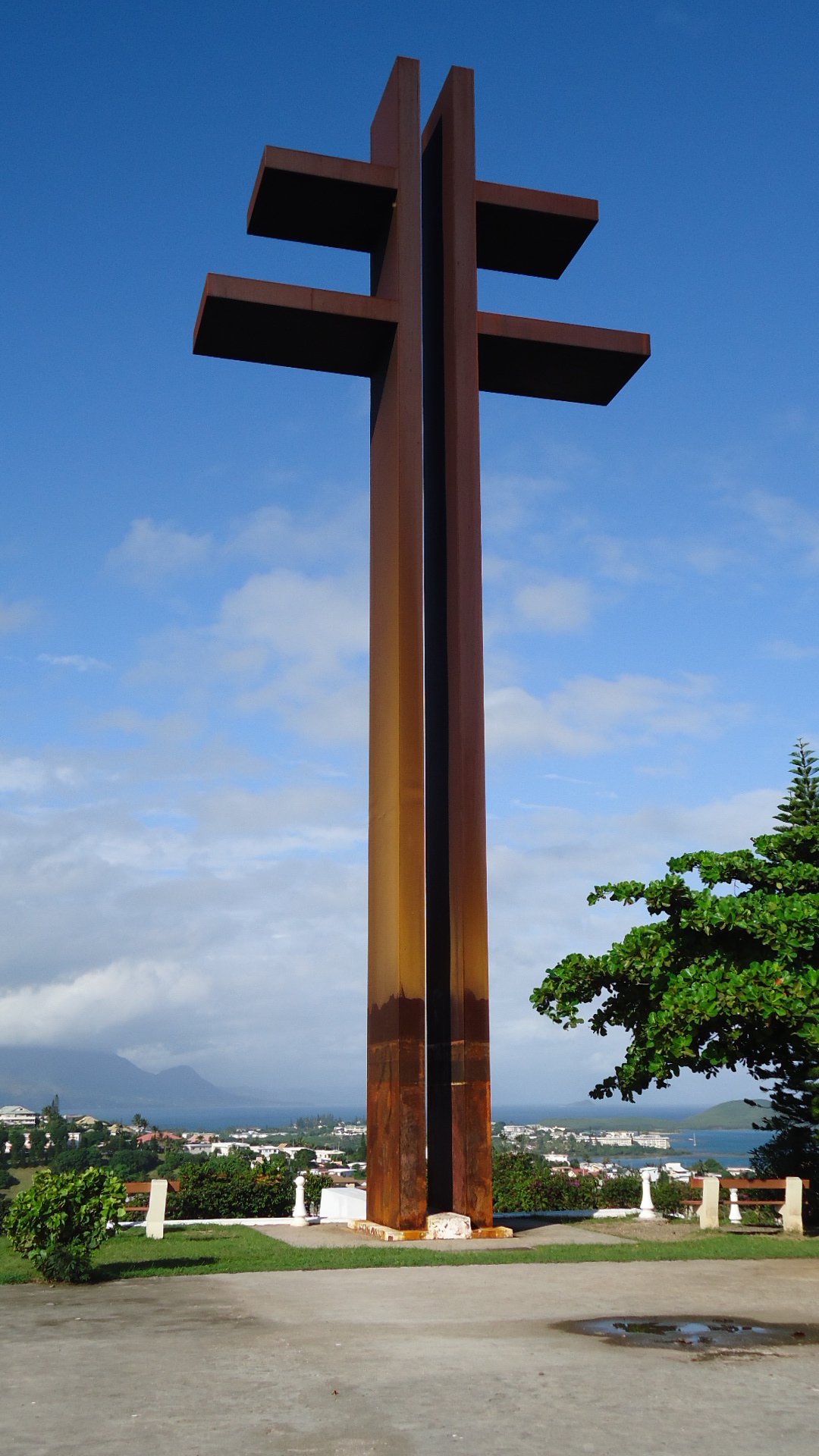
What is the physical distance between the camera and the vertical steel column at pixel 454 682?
18.8 m

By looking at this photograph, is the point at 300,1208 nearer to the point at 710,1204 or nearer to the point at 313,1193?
the point at 313,1193

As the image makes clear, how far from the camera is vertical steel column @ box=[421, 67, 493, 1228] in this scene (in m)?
18.8

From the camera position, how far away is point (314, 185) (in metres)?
21.8

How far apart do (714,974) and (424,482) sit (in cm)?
1057

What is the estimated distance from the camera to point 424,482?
74.5 feet

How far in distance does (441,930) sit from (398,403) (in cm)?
896

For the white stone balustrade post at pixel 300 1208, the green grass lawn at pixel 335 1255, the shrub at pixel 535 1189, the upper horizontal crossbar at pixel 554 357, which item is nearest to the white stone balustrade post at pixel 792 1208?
the green grass lawn at pixel 335 1255

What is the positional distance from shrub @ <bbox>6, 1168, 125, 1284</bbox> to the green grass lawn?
1.48 ft

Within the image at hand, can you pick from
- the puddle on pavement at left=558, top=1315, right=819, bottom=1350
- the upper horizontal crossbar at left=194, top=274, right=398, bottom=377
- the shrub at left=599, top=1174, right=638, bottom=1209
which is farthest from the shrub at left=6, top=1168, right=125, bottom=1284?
the shrub at left=599, top=1174, right=638, bottom=1209

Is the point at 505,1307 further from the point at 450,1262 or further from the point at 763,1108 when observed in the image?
the point at 763,1108

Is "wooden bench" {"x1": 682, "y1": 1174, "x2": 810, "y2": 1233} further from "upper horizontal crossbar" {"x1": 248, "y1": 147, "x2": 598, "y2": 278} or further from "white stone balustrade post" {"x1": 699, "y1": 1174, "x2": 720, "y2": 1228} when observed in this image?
"upper horizontal crossbar" {"x1": 248, "y1": 147, "x2": 598, "y2": 278}

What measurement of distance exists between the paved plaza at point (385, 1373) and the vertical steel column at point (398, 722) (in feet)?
16.4

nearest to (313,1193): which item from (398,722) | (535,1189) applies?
(535,1189)

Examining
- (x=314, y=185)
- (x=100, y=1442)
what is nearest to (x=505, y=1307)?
(x=100, y=1442)
